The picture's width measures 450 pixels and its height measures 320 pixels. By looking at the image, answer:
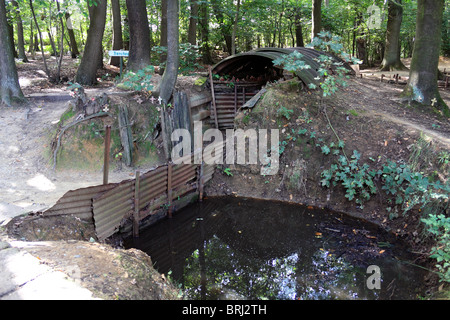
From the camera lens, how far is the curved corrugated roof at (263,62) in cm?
1065

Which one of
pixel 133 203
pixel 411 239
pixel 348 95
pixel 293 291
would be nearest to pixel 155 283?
pixel 293 291

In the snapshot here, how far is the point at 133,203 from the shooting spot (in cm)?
755

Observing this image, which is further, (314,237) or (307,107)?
(307,107)

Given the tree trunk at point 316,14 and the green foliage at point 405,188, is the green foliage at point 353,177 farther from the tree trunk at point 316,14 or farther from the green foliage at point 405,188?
the tree trunk at point 316,14

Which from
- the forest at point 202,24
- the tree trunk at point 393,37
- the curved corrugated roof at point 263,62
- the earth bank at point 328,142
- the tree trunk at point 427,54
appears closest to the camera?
the earth bank at point 328,142

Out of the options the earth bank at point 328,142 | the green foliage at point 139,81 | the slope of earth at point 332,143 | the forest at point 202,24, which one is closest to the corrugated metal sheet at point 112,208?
the earth bank at point 328,142

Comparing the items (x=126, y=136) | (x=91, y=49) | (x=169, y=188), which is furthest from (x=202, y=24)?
(x=169, y=188)

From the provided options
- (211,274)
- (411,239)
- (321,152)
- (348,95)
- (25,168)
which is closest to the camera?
(211,274)

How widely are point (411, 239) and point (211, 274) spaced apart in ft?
14.5

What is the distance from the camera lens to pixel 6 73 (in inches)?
414

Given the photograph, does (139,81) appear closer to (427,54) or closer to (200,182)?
(200,182)

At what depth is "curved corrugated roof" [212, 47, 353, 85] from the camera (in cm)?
1065

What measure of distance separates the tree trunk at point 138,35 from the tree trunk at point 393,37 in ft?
40.0

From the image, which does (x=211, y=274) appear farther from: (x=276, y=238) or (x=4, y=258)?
(x=4, y=258)
